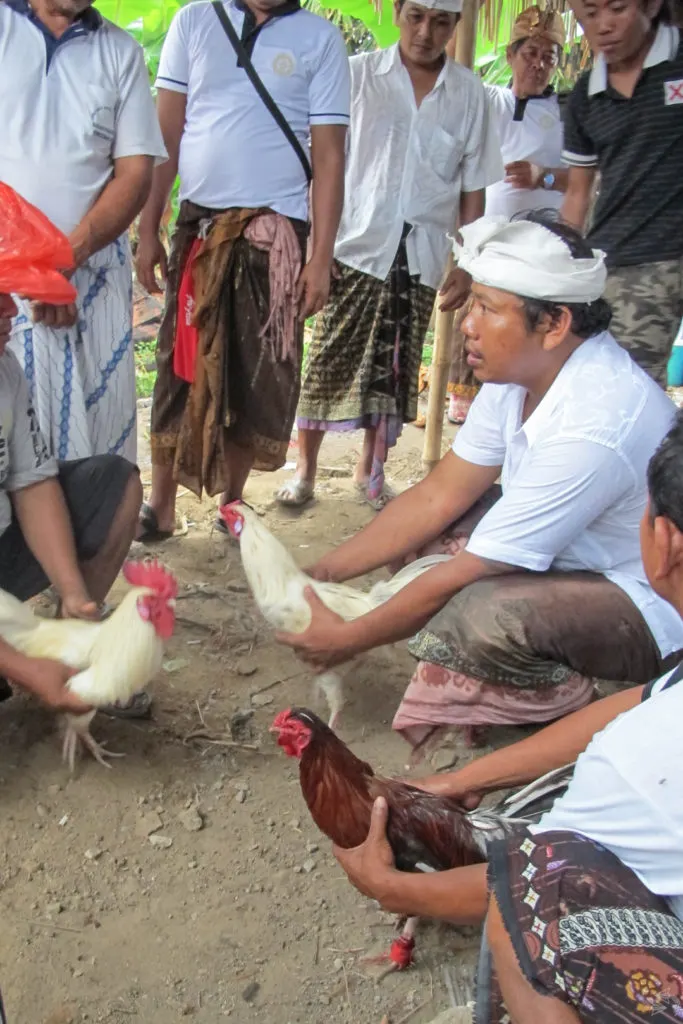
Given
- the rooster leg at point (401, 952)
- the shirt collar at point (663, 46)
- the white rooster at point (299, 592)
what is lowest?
the rooster leg at point (401, 952)

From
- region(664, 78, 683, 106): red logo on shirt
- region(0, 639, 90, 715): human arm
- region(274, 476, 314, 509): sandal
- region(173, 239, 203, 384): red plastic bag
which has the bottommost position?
region(274, 476, 314, 509): sandal

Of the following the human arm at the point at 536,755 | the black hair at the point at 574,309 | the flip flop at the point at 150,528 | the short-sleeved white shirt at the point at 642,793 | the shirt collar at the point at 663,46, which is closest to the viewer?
the short-sleeved white shirt at the point at 642,793

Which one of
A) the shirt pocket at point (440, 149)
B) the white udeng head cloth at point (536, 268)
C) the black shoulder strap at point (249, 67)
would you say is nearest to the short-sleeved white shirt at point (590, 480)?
the white udeng head cloth at point (536, 268)

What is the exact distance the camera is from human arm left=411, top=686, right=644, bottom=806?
1.93m

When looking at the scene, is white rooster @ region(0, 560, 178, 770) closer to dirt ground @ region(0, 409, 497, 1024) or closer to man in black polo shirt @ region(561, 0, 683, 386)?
dirt ground @ region(0, 409, 497, 1024)

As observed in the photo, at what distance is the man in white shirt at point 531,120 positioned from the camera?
498cm

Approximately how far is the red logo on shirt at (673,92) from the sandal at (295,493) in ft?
7.91

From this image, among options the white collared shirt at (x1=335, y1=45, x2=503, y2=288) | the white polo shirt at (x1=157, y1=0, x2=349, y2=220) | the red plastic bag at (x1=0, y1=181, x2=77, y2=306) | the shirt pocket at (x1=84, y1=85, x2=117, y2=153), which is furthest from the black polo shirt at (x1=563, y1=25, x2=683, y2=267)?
the red plastic bag at (x1=0, y1=181, x2=77, y2=306)

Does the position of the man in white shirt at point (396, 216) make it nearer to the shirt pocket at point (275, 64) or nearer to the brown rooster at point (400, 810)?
the shirt pocket at point (275, 64)

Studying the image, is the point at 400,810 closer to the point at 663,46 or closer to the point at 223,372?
the point at 223,372

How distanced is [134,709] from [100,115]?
1988mm

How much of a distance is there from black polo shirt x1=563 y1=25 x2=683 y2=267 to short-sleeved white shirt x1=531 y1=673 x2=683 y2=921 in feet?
8.85

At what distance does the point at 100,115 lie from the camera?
3057 millimetres

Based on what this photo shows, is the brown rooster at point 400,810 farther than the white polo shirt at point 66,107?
No
